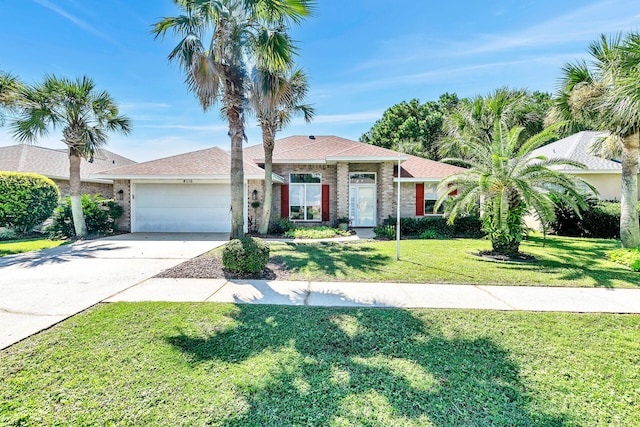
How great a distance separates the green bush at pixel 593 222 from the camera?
1225cm

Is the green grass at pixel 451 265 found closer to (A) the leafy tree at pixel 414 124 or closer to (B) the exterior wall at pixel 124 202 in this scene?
(B) the exterior wall at pixel 124 202

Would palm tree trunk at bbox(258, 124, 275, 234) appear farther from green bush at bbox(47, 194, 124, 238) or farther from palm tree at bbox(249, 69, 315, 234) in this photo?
green bush at bbox(47, 194, 124, 238)

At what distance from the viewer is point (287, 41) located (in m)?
7.54

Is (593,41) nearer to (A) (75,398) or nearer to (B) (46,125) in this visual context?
(A) (75,398)

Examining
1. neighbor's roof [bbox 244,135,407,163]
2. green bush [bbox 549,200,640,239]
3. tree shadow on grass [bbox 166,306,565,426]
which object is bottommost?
tree shadow on grass [bbox 166,306,565,426]

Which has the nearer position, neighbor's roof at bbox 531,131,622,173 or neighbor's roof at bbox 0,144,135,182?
neighbor's roof at bbox 531,131,622,173

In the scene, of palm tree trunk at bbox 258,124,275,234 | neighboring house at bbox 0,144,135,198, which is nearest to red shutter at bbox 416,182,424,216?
palm tree trunk at bbox 258,124,275,234

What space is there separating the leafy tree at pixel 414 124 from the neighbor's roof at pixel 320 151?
1268 centimetres

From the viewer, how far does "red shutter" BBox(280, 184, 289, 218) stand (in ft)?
50.2

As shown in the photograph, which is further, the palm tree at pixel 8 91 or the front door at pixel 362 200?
the front door at pixel 362 200

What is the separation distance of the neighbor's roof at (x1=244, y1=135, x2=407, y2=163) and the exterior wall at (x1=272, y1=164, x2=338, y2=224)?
0.51 m

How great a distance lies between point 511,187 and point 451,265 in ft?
10.7

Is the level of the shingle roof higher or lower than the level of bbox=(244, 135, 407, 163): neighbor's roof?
lower

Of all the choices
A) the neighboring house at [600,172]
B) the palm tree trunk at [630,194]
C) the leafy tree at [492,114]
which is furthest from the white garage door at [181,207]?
the neighboring house at [600,172]
